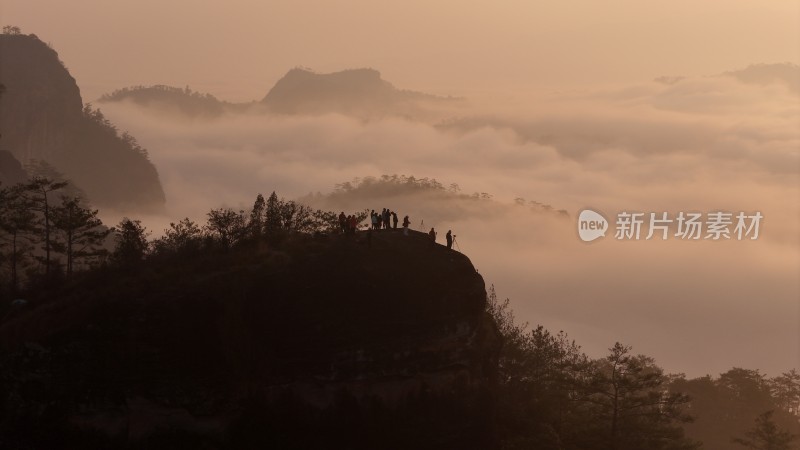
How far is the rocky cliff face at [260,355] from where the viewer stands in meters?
39.7

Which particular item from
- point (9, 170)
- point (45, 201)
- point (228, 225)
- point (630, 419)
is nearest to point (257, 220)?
point (228, 225)

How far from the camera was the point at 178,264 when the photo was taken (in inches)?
1837

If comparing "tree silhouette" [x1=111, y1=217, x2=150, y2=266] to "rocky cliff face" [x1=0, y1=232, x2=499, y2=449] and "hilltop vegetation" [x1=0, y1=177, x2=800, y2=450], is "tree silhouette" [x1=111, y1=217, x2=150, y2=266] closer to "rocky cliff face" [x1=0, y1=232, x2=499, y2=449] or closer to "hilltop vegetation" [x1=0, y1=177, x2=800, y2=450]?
"hilltop vegetation" [x1=0, y1=177, x2=800, y2=450]

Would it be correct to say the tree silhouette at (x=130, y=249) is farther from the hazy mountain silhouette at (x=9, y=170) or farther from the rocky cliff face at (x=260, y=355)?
the hazy mountain silhouette at (x=9, y=170)

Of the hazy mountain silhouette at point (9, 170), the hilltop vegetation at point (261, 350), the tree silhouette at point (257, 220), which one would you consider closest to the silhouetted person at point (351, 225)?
the hilltop vegetation at point (261, 350)

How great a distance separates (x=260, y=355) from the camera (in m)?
42.0

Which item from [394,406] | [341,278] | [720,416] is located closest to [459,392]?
[394,406]

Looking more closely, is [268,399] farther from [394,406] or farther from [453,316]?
[453,316]

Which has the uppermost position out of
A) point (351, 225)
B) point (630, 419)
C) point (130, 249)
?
point (351, 225)

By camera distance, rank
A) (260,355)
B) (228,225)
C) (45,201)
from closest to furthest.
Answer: (260,355)
(228,225)
(45,201)

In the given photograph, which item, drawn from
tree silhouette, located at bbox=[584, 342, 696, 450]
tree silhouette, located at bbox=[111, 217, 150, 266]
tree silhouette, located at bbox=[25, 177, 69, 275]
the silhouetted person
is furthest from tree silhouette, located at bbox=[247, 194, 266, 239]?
tree silhouette, located at bbox=[584, 342, 696, 450]

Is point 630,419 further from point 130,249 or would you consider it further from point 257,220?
point 130,249

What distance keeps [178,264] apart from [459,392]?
16.8 meters

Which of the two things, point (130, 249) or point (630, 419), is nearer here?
point (130, 249)
